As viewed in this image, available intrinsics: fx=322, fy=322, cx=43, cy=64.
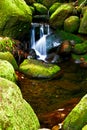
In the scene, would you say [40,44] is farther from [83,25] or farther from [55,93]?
[55,93]

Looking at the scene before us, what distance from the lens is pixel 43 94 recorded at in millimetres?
11445

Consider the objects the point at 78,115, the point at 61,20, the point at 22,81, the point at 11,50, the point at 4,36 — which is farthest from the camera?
the point at 61,20

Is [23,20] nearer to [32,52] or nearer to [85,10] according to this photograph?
[32,52]

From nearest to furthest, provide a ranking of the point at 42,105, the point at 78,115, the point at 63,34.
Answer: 1. the point at 78,115
2. the point at 42,105
3. the point at 63,34

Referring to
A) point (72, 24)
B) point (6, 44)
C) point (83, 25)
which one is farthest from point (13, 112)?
point (72, 24)

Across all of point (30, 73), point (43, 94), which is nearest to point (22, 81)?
point (30, 73)

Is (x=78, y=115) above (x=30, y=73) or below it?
above

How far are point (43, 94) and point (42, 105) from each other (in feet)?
3.69

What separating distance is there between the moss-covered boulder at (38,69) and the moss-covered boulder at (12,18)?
286 centimetres

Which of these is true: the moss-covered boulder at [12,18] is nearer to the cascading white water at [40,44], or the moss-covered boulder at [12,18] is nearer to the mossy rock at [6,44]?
the mossy rock at [6,44]

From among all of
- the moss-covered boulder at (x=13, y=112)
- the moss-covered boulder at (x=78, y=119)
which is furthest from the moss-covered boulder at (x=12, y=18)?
the moss-covered boulder at (x=78, y=119)

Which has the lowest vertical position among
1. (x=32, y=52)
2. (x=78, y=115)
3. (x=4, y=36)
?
(x=32, y=52)

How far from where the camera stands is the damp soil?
924cm

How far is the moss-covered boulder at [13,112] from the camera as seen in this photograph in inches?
255
